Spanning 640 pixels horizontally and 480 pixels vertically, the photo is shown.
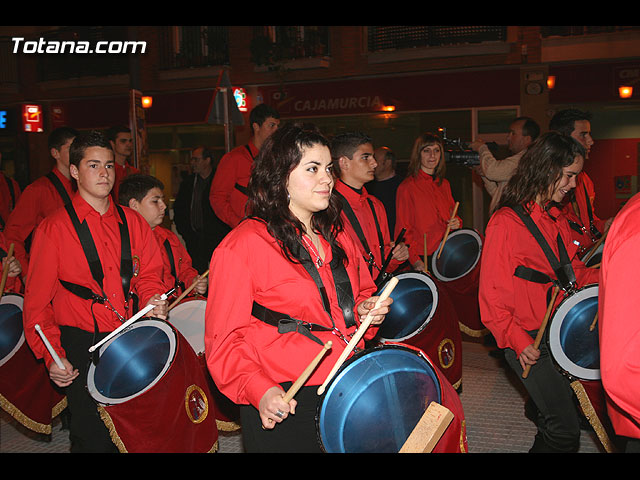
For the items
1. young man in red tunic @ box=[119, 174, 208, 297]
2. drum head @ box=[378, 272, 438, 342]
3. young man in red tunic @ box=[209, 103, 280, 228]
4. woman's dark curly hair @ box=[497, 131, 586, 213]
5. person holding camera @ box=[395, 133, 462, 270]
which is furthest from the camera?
young man in red tunic @ box=[209, 103, 280, 228]

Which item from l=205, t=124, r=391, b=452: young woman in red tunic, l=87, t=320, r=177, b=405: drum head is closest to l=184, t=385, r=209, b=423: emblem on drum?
l=87, t=320, r=177, b=405: drum head

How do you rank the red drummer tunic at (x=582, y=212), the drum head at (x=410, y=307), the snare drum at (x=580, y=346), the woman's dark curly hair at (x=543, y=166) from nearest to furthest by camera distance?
the snare drum at (x=580, y=346), the woman's dark curly hair at (x=543, y=166), the drum head at (x=410, y=307), the red drummer tunic at (x=582, y=212)

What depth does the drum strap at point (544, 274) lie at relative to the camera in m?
3.54

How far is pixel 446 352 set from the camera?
4738 mm

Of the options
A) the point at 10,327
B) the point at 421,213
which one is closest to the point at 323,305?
the point at 10,327

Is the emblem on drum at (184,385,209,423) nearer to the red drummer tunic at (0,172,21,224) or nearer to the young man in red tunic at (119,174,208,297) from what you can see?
the young man in red tunic at (119,174,208,297)

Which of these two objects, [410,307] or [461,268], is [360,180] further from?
[461,268]

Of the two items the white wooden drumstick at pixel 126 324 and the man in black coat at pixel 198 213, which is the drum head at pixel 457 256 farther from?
the man in black coat at pixel 198 213

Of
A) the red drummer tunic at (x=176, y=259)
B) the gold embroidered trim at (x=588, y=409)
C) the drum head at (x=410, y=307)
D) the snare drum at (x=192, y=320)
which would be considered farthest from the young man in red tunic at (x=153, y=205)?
the gold embroidered trim at (x=588, y=409)

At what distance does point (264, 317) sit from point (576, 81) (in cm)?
1217

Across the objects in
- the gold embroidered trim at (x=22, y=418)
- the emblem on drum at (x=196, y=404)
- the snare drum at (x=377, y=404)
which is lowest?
the gold embroidered trim at (x=22, y=418)

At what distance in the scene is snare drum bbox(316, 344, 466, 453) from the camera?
209 cm

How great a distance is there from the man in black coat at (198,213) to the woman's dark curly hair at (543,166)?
560 centimetres

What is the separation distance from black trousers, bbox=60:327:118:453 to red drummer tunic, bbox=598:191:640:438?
2.56 m
